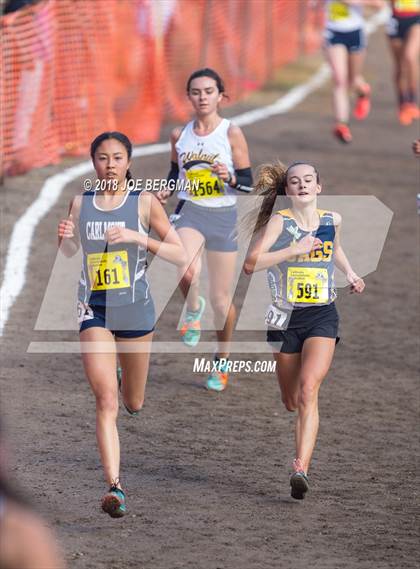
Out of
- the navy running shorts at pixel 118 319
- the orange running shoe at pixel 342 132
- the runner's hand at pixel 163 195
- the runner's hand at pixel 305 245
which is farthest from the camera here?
the orange running shoe at pixel 342 132

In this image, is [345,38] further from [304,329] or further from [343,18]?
[304,329]

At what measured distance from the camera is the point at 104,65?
17.6 meters

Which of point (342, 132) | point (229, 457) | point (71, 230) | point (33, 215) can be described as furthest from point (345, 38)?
point (71, 230)

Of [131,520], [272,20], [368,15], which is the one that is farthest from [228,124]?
[368,15]

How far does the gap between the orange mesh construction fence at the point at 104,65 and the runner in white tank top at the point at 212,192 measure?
5358 mm

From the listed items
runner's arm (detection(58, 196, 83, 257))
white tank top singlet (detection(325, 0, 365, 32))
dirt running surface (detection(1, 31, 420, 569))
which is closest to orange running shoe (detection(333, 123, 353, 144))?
white tank top singlet (detection(325, 0, 365, 32))

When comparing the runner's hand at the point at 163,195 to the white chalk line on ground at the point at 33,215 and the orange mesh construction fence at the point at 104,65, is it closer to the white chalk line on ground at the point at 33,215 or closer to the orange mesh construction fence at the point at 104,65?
the white chalk line on ground at the point at 33,215

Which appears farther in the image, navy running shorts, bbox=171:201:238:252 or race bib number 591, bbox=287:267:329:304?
navy running shorts, bbox=171:201:238:252

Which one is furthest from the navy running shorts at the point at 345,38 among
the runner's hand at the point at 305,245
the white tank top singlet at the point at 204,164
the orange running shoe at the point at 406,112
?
the runner's hand at the point at 305,245

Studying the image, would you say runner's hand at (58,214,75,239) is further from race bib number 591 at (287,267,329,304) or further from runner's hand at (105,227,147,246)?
race bib number 591 at (287,267,329,304)

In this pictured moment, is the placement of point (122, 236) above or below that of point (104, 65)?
above

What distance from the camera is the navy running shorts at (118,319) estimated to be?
23.9 feet

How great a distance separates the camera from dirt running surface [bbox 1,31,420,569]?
6.77 meters

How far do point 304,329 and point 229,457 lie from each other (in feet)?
3.36
